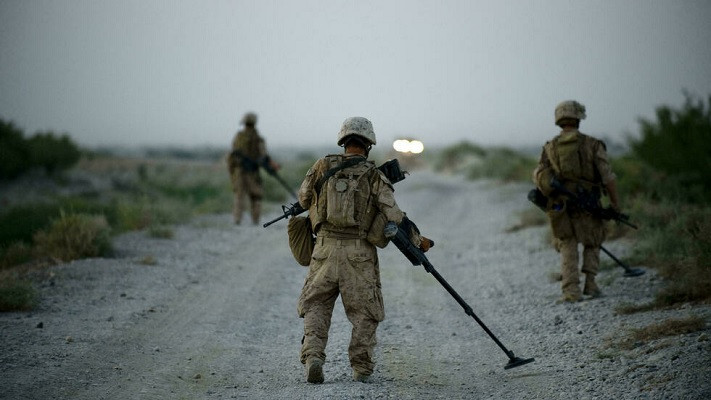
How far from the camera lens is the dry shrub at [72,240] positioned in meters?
10.0

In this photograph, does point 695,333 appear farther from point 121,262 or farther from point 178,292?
point 121,262

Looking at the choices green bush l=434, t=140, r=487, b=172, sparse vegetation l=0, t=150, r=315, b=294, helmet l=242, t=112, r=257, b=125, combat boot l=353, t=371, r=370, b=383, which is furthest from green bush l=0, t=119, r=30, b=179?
green bush l=434, t=140, r=487, b=172

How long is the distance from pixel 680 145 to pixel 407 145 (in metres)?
13.3

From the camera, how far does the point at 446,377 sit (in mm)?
5684

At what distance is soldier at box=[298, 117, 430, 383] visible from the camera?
5.29m

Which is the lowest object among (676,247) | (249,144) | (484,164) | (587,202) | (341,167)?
(676,247)

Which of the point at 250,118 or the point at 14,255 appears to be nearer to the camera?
the point at 14,255

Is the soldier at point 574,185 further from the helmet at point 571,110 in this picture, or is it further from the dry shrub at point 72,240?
the dry shrub at point 72,240

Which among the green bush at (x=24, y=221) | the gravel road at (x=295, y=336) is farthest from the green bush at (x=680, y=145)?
the green bush at (x=24, y=221)

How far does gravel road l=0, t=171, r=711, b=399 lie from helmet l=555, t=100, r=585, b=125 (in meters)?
2.15

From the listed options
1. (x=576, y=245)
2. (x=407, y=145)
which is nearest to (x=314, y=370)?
(x=407, y=145)

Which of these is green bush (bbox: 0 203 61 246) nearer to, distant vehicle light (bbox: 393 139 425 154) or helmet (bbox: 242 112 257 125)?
helmet (bbox: 242 112 257 125)

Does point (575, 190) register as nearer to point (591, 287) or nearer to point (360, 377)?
point (591, 287)

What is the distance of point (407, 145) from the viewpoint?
5902 mm
